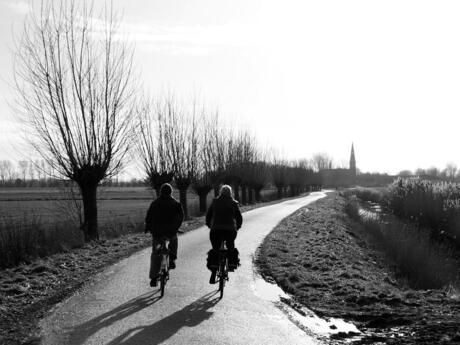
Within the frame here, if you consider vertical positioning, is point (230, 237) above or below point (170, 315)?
above

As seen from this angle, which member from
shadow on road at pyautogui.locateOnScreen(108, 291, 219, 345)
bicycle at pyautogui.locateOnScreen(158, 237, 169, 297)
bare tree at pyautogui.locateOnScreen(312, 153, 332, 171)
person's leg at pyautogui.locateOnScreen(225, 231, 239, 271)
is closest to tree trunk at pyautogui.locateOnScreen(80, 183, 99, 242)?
bicycle at pyautogui.locateOnScreen(158, 237, 169, 297)

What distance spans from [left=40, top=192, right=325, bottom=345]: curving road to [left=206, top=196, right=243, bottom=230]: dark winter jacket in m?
1.20

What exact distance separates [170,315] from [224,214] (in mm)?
2334

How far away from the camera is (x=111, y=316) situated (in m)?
7.20

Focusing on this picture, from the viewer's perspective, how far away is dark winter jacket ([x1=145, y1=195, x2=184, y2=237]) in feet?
29.6

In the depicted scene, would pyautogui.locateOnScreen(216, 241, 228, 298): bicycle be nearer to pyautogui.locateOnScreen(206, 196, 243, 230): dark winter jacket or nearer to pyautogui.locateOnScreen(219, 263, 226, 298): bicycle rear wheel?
pyautogui.locateOnScreen(219, 263, 226, 298): bicycle rear wheel

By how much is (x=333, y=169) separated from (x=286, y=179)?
103 metres

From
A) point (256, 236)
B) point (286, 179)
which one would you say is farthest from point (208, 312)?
point (286, 179)

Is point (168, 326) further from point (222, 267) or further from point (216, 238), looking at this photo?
point (216, 238)

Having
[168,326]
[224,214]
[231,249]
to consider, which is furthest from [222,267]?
[168,326]

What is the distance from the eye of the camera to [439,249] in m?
22.1

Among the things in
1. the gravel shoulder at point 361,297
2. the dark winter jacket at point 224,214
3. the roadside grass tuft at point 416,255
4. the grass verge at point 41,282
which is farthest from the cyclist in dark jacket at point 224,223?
the roadside grass tuft at point 416,255

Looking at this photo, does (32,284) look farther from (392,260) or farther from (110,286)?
(392,260)

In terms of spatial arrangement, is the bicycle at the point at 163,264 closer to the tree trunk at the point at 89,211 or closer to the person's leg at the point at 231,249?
the person's leg at the point at 231,249
